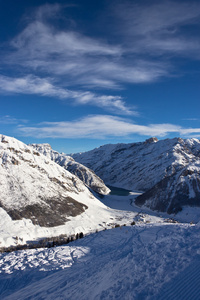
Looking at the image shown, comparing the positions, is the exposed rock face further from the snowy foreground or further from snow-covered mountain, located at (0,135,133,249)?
the snowy foreground

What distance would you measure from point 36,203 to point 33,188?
6892 mm

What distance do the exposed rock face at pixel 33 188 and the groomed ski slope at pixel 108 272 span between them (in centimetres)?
3583

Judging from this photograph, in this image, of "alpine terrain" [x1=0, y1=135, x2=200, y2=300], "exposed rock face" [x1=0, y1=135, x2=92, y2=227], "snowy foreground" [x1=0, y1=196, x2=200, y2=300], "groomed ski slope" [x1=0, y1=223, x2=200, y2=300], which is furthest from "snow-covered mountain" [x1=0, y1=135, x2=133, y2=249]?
"groomed ski slope" [x1=0, y1=223, x2=200, y2=300]

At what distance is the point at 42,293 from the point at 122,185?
177039mm

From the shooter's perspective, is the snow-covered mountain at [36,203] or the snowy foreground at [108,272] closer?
the snowy foreground at [108,272]

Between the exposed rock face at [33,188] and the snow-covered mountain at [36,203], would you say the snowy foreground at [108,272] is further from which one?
the exposed rock face at [33,188]

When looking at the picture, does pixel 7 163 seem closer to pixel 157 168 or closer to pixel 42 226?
pixel 42 226

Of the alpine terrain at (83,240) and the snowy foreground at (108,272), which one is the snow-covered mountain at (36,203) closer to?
the alpine terrain at (83,240)

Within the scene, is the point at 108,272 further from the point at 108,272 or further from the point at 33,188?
the point at 33,188

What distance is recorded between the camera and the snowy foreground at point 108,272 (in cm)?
1104

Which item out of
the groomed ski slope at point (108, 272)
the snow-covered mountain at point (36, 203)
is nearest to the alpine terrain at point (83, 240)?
the groomed ski slope at point (108, 272)

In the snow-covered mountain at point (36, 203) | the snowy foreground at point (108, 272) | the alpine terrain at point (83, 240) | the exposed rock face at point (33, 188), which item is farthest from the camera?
the exposed rock face at point (33, 188)

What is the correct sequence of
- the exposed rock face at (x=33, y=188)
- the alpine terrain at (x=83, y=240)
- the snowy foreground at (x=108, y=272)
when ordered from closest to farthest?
the snowy foreground at (x=108, y=272) → the alpine terrain at (x=83, y=240) → the exposed rock face at (x=33, y=188)

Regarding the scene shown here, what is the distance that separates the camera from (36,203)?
196 feet
